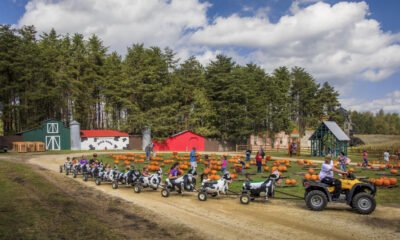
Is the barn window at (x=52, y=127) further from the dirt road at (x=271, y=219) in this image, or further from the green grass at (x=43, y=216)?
the dirt road at (x=271, y=219)

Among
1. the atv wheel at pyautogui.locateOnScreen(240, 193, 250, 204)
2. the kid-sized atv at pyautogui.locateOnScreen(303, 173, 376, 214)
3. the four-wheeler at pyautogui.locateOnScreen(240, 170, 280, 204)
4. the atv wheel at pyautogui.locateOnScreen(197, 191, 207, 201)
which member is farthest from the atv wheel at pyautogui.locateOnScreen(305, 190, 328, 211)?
the atv wheel at pyautogui.locateOnScreen(197, 191, 207, 201)

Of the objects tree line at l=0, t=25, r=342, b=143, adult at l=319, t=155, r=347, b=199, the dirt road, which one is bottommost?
the dirt road

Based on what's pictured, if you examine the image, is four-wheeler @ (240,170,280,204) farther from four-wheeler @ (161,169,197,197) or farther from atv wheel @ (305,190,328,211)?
four-wheeler @ (161,169,197,197)

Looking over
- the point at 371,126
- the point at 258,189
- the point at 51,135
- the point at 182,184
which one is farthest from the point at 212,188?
the point at 371,126

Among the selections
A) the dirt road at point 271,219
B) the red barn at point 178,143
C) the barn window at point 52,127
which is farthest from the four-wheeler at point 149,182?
the red barn at point 178,143

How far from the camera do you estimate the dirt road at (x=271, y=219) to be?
8.57 metres

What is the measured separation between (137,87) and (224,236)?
51682 mm

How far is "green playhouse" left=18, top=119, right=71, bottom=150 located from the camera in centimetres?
4816

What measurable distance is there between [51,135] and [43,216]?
143 feet

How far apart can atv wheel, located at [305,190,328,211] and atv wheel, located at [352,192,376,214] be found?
103 cm

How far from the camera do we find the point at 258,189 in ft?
40.6

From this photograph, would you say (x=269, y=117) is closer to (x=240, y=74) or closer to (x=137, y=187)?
(x=240, y=74)

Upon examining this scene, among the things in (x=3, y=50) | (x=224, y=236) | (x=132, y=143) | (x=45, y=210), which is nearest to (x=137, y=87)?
(x=132, y=143)

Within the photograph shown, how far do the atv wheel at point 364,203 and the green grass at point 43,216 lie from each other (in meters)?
8.25
